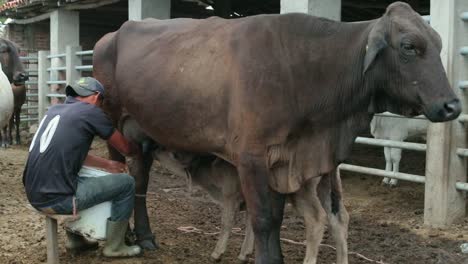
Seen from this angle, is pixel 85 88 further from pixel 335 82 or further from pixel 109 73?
pixel 335 82

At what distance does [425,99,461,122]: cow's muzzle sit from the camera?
144 inches

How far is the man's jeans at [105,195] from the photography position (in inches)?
181

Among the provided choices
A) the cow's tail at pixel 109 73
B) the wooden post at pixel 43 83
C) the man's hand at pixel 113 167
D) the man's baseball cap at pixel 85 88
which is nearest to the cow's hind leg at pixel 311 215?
the man's hand at pixel 113 167

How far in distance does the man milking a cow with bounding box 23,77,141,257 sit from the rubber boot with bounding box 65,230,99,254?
46 centimetres

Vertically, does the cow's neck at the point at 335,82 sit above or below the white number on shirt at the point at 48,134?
above

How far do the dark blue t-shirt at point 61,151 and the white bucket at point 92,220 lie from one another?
0.21 metres

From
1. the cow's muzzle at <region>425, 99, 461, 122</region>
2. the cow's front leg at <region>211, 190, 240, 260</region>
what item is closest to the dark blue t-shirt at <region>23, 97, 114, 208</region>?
the cow's front leg at <region>211, 190, 240, 260</region>

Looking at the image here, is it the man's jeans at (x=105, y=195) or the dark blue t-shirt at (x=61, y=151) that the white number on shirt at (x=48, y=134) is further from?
the man's jeans at (x=105, y=195)

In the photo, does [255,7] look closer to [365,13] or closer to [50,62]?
[365,13]

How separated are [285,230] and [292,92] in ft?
7.89

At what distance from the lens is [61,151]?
454cm

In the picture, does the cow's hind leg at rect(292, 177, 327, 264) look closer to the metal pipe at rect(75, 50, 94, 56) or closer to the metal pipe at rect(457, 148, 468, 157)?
the metal pipe at rect(457, 148, 468, 157)

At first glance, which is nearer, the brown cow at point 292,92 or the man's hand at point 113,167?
the brown cow at point 292,92

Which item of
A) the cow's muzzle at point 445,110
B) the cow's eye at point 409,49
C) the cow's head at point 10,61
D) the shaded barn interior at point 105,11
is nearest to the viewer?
the cow's muzzle at point 445,110
